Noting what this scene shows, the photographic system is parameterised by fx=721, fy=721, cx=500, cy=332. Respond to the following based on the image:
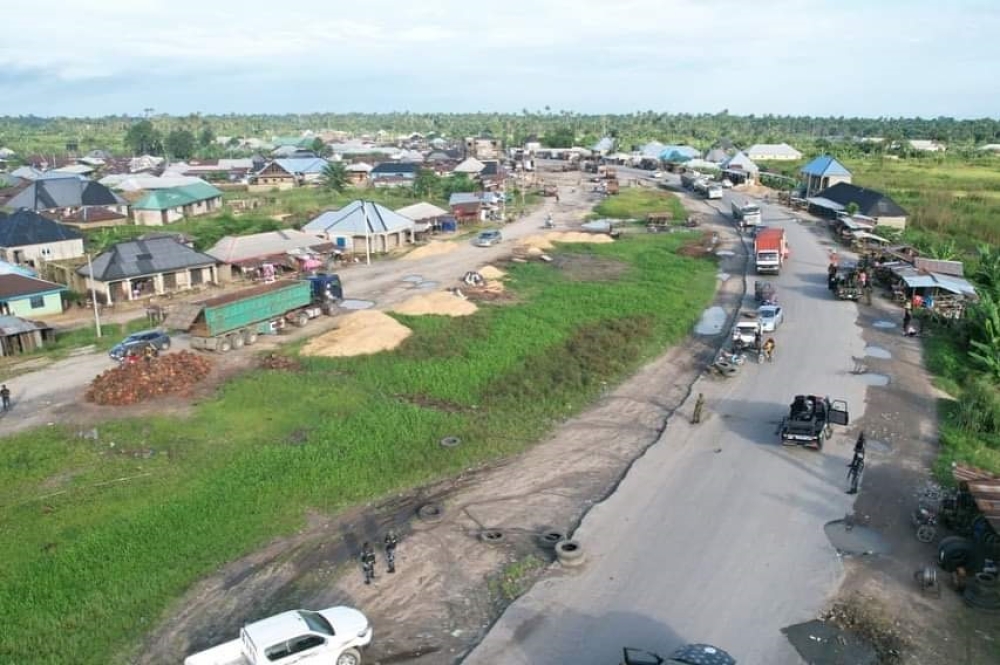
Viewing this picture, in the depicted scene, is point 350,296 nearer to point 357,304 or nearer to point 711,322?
point 357,304

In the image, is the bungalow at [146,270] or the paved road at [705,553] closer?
the paved road at [705,553]

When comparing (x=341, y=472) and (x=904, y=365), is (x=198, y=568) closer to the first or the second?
(x=341, y=472)

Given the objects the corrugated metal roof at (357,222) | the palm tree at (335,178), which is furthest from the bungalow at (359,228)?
the palm tree at (335,178)

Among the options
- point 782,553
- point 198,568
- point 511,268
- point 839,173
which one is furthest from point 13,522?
point 839,173

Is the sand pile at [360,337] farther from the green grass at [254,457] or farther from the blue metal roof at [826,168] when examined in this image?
the blue metal roof at [826,168]

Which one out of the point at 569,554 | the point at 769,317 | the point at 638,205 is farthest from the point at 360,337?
the point at 638,205

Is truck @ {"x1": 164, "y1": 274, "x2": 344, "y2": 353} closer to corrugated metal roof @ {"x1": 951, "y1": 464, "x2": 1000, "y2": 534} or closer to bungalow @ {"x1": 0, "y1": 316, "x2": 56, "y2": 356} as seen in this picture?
bungalow @ {"x1": 0, "y1": 316, "x2": 56, "y2": 356}
